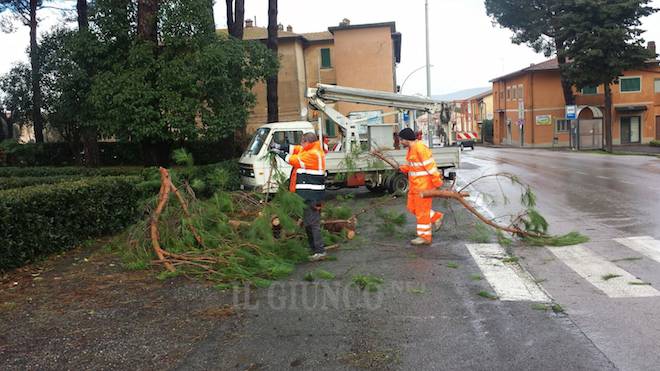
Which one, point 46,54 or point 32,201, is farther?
point 46,54

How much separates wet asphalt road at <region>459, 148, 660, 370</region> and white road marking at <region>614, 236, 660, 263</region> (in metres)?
0.12

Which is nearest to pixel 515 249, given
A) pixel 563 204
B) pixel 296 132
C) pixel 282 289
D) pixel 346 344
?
pixel 282 289

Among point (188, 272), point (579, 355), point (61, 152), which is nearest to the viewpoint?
point (579, 355)

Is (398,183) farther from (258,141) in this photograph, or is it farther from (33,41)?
(33,41)

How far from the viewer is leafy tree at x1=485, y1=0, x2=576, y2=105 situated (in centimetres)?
4609

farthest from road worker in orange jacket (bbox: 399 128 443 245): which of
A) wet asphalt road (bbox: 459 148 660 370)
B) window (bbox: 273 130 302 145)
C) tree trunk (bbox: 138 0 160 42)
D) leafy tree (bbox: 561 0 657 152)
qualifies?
leafy tree (bbox: 561 0 657 152)

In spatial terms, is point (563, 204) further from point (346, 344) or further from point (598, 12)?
point (598, 12)

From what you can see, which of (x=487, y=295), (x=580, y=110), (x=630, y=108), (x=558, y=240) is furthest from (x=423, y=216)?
(x=630, y=108)

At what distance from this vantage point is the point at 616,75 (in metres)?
40.8

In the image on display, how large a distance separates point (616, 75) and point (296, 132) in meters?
33.5

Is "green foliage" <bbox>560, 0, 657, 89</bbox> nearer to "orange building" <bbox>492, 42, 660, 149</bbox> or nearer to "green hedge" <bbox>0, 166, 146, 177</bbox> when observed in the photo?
"orange building" <bbox>492, 42, 660, 149</bbox>

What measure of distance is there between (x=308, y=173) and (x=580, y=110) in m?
44.7

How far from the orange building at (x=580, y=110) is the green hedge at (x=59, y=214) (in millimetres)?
42208

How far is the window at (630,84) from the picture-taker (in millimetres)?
50875
